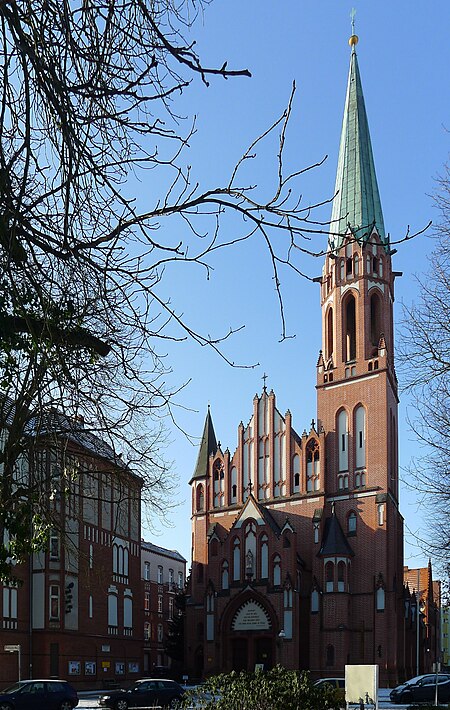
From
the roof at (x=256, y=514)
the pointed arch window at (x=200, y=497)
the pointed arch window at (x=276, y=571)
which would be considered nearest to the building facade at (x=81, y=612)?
the roof at (x=256, y=514)

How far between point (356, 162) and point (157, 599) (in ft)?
119

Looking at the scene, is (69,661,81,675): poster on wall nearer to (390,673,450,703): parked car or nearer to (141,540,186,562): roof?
(390,673,450,703): parked car

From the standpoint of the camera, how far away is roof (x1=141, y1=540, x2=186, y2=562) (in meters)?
70.4

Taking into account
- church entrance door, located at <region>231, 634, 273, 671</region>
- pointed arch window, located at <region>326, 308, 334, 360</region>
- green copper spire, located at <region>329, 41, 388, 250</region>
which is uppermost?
green copper spire, located at <region>329, 41, 388, 250</region>

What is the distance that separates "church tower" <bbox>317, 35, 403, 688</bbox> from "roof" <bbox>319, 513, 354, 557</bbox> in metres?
0.16

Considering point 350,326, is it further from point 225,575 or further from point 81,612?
point 81,612

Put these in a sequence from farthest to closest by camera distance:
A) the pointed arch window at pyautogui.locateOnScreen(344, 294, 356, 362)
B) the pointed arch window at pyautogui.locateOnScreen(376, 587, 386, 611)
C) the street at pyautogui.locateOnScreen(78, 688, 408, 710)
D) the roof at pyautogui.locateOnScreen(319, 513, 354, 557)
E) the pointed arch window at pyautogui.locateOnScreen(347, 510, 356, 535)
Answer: the pointed arch window at pyautogui.locateOnScreen(344, 294, 356, 362) → the pointed arch window at pyautogui.locateOnScreen(347, 510, 356, 535) → the roof at pyautogui.locateOnScreen(319, 513, 354, 557) → the pointed arch window at pyautogui.locateOnScreen(376, 587, 386, 611) → the street at pyautogui.locateOnScreen(78, 688, 408, 710)

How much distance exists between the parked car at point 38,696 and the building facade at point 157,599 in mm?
37202

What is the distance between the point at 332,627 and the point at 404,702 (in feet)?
47.5

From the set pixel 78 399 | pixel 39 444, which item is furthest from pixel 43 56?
pixel 39 444

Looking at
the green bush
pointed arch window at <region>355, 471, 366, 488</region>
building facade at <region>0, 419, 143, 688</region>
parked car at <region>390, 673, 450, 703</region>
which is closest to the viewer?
the green bush

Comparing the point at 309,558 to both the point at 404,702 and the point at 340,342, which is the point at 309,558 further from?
the point at 404,702

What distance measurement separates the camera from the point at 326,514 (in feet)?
175

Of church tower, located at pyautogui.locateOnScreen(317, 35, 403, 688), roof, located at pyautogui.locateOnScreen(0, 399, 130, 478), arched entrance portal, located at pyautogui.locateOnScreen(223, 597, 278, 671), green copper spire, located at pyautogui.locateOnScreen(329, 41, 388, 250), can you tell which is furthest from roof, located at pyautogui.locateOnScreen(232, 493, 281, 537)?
roof, located at pyautogui.locateOnScreen(0, 399, 130, 478)
